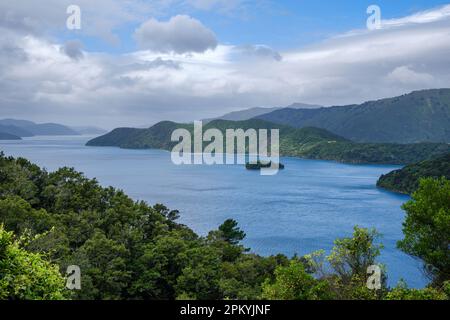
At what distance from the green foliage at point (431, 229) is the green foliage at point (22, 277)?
61.5ft

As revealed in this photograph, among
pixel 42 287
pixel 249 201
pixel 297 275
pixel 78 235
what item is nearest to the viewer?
pixel 42 287

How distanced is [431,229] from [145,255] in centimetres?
2078

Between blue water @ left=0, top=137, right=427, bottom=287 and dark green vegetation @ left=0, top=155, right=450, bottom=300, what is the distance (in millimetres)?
25651

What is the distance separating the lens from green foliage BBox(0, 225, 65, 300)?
413 inches

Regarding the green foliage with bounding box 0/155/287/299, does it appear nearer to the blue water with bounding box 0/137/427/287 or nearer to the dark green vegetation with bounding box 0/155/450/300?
the dark green vegetation with bounding box 0/155/450/300

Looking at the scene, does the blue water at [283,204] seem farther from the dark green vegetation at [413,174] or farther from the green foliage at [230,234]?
the green foliage at [230,234]

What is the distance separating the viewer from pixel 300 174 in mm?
168875

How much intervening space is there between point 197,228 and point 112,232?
39628mm

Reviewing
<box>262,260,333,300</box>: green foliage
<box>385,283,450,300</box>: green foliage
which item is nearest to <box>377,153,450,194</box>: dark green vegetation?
<box>262,260,333,300</box>: green foliage

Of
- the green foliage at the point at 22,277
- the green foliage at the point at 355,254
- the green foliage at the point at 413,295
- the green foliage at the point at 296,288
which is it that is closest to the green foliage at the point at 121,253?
the green foliage at the point at 355,254

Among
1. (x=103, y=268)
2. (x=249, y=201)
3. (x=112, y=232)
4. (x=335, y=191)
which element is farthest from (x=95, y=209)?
(x=335, y=191)

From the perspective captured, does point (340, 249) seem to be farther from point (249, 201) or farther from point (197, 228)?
point (249, 201)

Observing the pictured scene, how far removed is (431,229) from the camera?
23.0 meters

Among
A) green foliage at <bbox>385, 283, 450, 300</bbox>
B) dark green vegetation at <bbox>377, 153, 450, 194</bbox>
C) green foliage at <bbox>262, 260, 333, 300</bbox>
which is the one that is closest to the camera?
green foliage at <bbox>385, 283, 450, 300</bbox>
